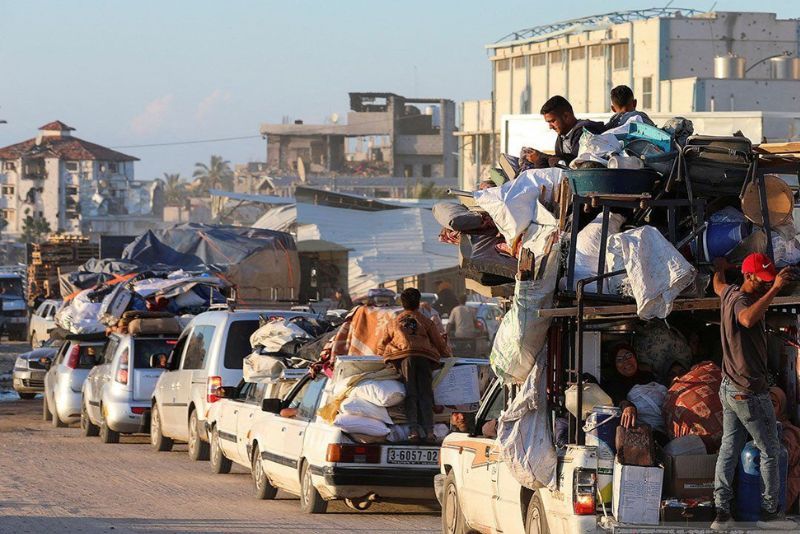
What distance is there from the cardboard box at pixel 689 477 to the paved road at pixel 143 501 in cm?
422

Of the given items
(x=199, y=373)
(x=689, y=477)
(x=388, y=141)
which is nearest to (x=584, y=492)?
(x=689, y=477)

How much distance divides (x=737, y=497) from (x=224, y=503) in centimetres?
673

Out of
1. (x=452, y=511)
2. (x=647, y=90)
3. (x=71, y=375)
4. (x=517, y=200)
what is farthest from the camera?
(x=647, y=90)

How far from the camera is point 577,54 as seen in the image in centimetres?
7400

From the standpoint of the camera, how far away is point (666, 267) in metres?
9.29

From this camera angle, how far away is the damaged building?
129625mm

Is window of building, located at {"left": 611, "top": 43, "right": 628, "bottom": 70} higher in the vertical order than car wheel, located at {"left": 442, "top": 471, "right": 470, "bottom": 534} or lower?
higher

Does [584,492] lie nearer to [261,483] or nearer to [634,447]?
[634,447]

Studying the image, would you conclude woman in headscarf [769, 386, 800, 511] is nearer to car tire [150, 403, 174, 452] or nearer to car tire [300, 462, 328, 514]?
car tire [300, 462, 328, 514]

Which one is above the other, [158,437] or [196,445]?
[196,445]

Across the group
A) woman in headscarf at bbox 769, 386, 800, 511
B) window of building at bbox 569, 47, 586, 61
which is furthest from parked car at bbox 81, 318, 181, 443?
window of building at bbox 569, 47, 586, 61

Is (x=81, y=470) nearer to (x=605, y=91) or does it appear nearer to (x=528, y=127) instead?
(x=528, y=127)

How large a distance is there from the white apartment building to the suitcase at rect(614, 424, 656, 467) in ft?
430

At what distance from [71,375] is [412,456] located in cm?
1220
